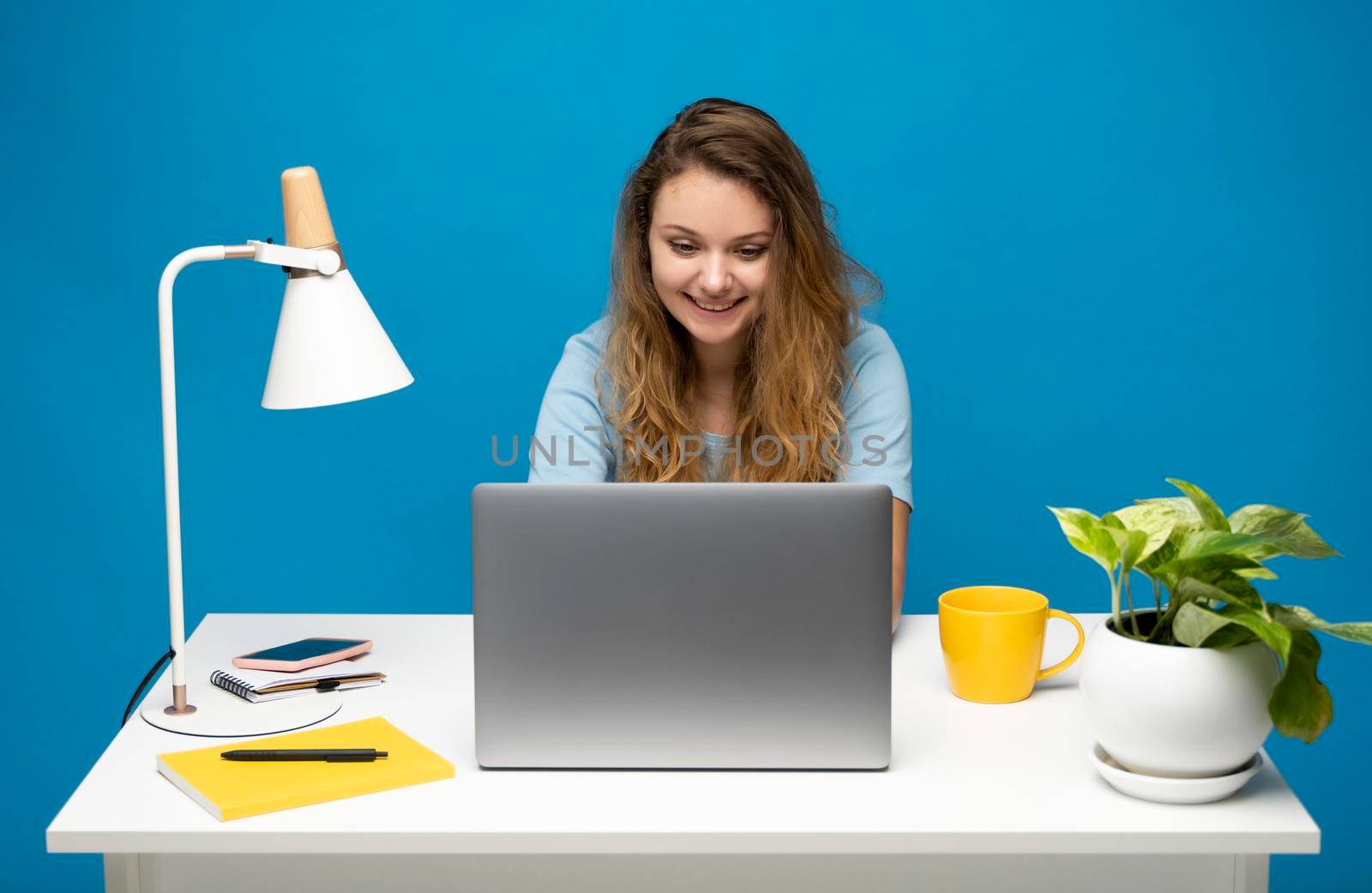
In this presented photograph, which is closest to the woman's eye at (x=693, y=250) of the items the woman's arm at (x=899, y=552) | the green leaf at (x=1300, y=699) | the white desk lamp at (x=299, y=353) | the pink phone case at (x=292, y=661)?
the woman's arm at (x=899, y=552)

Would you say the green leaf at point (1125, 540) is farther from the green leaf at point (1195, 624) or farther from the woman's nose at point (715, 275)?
the woman's nose at point (715, 275)

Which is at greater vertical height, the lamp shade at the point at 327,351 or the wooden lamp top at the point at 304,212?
the wooden lamp top at the point at 304,212

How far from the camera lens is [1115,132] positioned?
2898mm

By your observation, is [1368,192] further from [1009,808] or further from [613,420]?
[1009,808]

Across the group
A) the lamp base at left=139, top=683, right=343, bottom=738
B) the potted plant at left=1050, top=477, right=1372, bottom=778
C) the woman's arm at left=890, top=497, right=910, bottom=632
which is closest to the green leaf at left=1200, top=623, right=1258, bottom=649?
the potted plant at left=1050, top=477, right=1372, bottom=778

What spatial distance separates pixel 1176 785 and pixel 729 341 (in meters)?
1.19

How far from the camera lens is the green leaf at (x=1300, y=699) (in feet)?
3.86

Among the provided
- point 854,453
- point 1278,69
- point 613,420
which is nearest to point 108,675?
point 613,420

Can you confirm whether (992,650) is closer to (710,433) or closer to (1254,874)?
(1254,874)

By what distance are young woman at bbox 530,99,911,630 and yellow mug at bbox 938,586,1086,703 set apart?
502 mm

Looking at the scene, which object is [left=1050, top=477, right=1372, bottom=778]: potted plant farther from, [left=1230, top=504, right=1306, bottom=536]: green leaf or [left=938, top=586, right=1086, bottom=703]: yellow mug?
[left=938, top=586, right=1086, bottom=703]: yellow mug

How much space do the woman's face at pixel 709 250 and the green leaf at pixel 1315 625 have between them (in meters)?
1.04

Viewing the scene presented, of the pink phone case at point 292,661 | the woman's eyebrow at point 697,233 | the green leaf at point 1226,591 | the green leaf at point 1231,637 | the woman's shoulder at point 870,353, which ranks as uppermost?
the woman's eyebrow at point 697,233

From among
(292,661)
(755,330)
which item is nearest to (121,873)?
(292,661)
